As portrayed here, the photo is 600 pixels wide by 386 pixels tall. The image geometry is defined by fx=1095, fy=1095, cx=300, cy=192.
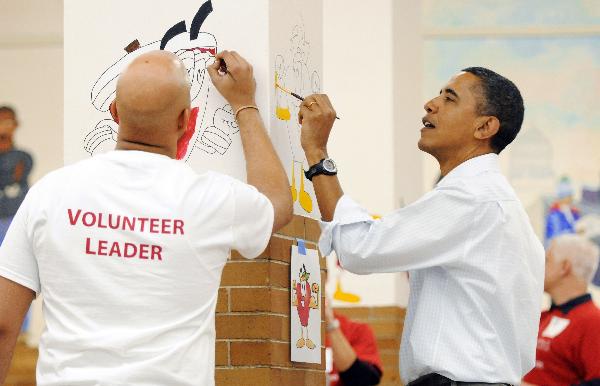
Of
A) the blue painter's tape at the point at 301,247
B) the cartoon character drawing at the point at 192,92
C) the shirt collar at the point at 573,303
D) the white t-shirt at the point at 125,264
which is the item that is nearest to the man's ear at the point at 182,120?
the white t-shirt at the point at 125,264

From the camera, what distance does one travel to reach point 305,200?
3752 millimetres

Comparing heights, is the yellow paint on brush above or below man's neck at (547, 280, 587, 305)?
above

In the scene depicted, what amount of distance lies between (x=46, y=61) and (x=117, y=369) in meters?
5.92

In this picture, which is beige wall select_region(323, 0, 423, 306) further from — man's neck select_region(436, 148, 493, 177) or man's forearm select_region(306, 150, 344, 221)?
man's forearm select_region(306, 150, 344, 221)

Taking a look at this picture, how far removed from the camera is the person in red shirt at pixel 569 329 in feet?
16.3

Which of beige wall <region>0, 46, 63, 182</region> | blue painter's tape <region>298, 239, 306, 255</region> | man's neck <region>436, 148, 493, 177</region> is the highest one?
beige wall <region>0, 46, 63, 182</region>

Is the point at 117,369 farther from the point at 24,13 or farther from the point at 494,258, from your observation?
the point at 24,13

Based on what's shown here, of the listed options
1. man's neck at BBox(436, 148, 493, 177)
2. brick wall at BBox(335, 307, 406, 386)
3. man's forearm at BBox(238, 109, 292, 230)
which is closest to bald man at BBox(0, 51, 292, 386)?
man's forearm at BBox(238, 109, 292, 230)

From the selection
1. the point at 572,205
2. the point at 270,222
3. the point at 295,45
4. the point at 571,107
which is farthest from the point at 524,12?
the point at 270,222

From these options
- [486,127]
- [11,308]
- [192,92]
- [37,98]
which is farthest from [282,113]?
[37,98]

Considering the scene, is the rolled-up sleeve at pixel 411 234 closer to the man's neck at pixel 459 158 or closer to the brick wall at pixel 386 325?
the man's neck at pixel 459 158

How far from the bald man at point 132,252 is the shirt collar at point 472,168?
0.73m

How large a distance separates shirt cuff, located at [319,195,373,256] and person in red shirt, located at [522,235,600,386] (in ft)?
7.34

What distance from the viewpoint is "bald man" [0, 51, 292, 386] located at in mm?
2412
